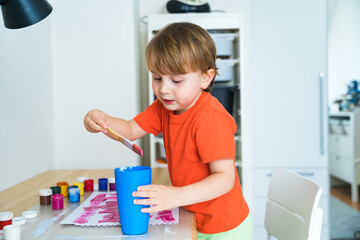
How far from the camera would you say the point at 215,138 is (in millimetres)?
775

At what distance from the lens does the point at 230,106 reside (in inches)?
79.5

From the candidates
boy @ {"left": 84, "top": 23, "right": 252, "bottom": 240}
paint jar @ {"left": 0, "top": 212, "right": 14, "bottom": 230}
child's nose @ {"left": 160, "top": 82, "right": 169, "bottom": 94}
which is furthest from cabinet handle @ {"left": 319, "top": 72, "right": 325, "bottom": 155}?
paint jar @ {"left": 0, "top": 212, "right": 14, "bottom": 230}

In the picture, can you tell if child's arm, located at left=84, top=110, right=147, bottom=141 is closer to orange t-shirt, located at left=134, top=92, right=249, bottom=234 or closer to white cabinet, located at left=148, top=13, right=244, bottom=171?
orange t-shirt, located at left=134, top=92, right=249, bottom=234

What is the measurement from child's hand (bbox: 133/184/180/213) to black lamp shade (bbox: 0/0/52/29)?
45 centimetres

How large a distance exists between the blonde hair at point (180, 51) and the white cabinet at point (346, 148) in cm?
190

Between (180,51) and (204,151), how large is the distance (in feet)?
0.74

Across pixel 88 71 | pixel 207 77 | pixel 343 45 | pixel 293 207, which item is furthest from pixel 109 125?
pixel 343 45

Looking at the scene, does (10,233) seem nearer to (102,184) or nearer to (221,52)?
(102,184)

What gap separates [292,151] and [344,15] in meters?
1.07

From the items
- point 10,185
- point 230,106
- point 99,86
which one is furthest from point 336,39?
point 10,185

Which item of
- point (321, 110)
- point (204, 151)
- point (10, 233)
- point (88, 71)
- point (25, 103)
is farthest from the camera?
point (321, 110)

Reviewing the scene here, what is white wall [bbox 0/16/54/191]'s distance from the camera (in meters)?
1.20

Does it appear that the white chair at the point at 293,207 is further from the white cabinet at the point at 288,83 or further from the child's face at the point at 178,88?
the white cabinet at the point at 288,83

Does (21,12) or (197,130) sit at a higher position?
(21,12)
